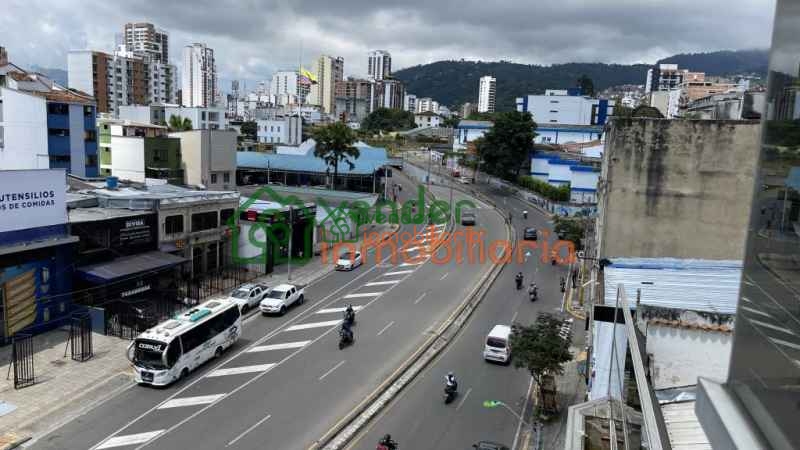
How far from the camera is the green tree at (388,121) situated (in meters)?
146

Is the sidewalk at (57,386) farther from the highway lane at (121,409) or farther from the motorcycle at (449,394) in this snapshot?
the motorcycle at (449,394)

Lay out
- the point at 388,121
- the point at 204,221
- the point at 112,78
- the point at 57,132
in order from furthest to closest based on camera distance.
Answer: the point at 388,121 → the point at 112,78 → the point at 57,132 → the point at 204,221

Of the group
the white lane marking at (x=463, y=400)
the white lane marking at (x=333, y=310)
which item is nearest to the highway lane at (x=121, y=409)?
the white lane marking at (x=333, y=310)

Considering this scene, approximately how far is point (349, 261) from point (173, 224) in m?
11.0

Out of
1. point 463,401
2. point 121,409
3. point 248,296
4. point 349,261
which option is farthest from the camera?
point 349,261

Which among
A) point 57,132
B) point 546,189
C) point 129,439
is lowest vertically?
point 129,439

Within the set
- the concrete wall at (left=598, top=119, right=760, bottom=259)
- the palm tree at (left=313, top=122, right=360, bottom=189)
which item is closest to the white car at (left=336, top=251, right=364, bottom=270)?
the concrete wall at (left=598, top=119, right=760, bottom=259)

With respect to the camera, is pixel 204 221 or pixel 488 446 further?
pixel 204 221

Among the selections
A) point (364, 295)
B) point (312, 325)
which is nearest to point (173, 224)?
point (312, 325)

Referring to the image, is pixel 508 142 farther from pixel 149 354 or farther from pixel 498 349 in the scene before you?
pixel 149 354

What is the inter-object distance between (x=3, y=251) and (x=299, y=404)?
12890 millimetres

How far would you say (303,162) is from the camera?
69.8 meters

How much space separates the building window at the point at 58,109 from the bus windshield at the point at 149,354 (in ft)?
110

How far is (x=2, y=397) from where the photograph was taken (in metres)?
18.7
